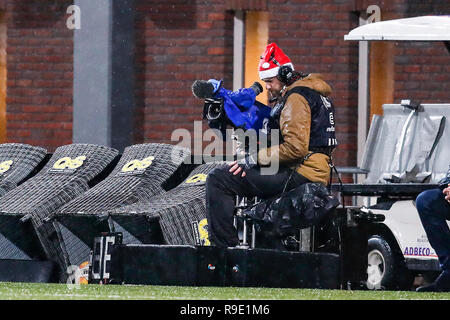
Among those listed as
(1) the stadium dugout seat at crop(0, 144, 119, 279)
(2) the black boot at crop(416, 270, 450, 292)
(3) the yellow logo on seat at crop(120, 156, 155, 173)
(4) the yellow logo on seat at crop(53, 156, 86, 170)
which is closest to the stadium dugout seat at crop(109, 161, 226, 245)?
(3) the yellow logo on seat at crop(120, 156, 155, 173)

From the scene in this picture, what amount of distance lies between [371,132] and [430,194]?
358cm

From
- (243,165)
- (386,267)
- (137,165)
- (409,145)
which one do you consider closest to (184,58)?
(409,145)

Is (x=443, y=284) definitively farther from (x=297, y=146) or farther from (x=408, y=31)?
(x=408, y=31)

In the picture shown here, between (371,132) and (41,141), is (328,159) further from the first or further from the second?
(41,141)

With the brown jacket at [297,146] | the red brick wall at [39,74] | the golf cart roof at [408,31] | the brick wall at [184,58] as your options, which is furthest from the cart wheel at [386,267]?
the red brick wall at [39,74]

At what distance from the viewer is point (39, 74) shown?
17.3 m

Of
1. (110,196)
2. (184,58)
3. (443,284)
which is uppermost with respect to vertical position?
(184,58)

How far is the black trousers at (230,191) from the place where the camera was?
33.4 ft

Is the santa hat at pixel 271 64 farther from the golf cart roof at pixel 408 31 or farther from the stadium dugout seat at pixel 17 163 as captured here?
the stadium dugout seat at pixel 17 163

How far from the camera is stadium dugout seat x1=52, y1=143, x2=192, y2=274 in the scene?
38.5 feet

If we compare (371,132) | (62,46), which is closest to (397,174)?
(371,132)

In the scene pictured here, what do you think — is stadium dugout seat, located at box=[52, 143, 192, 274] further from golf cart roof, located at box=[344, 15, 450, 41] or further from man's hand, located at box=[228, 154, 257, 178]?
golf cart roof, located at box=[344, 15, 450, 41]

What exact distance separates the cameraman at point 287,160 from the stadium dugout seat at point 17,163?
9.02 feet

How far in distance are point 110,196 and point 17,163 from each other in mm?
1196
